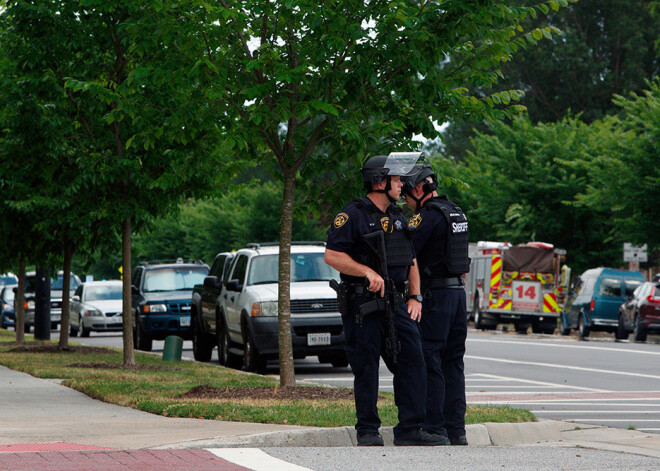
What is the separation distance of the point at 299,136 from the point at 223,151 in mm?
2659

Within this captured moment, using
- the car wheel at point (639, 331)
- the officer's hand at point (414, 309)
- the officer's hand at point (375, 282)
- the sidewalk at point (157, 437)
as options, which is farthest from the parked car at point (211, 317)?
the car wheel at point (639, 331)

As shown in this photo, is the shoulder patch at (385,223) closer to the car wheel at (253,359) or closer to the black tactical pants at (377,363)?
the black tactical pants at (377,363)

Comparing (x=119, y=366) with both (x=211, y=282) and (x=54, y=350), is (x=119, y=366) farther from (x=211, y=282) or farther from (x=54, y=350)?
(x=54, y=350)

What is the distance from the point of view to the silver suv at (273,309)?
1712cm

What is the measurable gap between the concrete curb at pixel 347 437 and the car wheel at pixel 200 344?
11939 mm

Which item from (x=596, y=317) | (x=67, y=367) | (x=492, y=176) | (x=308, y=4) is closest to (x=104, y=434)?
(x=308, y=4)

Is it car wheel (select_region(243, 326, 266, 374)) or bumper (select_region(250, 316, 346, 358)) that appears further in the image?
car wheel (select_region(243, 326, 266, 374))

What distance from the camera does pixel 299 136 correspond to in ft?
41.3

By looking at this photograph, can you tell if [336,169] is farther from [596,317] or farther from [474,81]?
[596,317]

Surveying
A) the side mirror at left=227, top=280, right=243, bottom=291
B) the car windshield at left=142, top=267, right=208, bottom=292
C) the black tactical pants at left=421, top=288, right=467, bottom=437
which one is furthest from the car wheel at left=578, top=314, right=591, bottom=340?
the black tactical pants at left=421, top=288, right=467, bottom=437

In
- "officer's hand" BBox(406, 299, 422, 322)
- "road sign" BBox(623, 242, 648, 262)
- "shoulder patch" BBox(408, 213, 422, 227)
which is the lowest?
"officer's hand" BBox(406, 299, 422, 322)

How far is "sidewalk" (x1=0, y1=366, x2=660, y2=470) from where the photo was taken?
293 inches

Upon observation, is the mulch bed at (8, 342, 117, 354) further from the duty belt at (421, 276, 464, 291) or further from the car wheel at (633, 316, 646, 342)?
the duty belt at (421, 276, 464, 291)

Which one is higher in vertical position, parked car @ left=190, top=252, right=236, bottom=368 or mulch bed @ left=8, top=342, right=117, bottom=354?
parked car @ left=190, top=252, right=236, bottom=368
